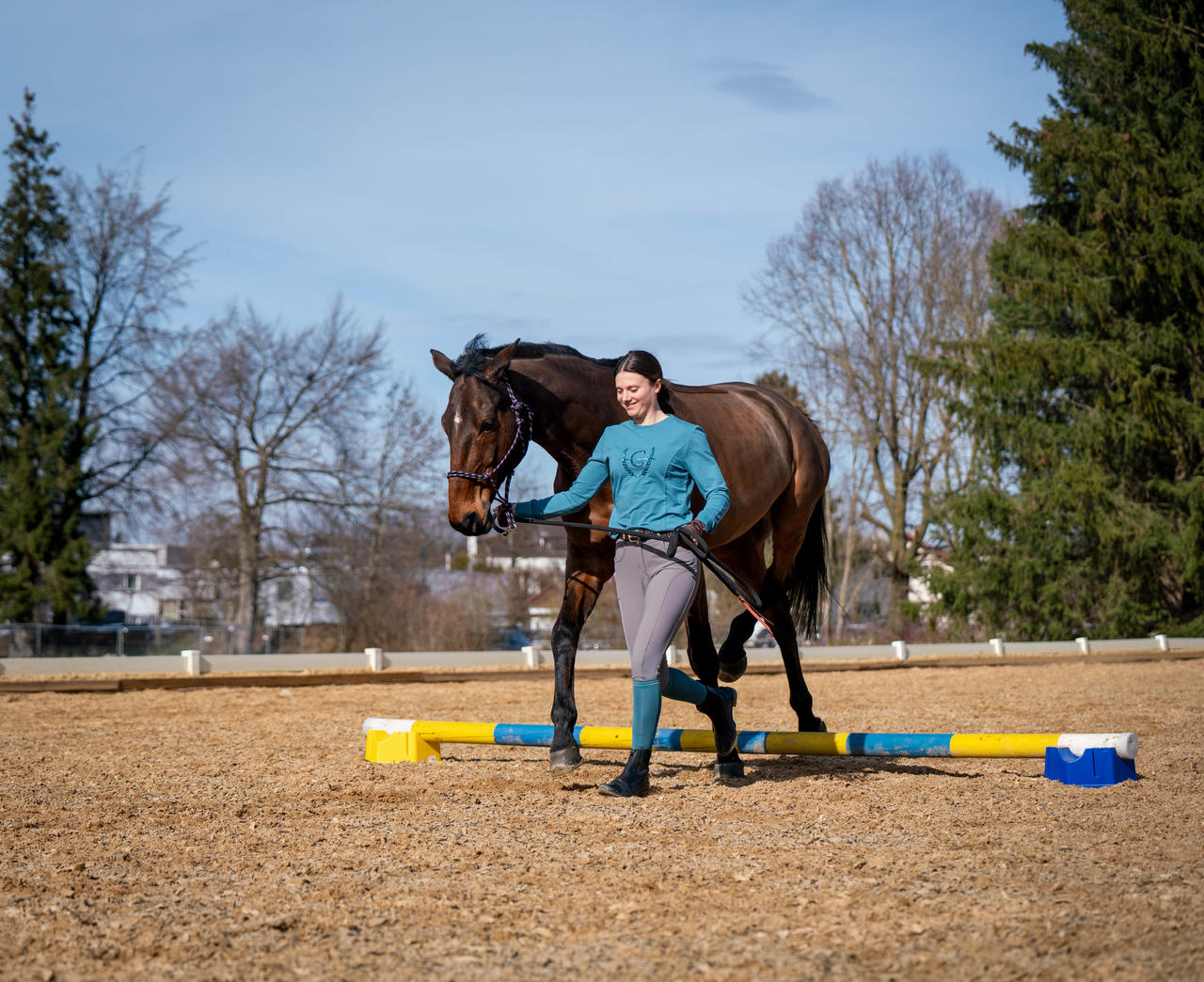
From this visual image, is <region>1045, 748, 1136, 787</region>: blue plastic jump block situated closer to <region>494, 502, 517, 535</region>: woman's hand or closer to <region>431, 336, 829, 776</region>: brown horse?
<region>431, 336, 829, 776</region>: brown horse

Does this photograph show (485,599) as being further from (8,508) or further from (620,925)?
(620,925)

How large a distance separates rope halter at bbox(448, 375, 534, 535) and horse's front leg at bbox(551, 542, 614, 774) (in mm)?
450

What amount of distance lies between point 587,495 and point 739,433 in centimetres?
147

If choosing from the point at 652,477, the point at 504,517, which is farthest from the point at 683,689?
the point at 504,517

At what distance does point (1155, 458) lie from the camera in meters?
21.5

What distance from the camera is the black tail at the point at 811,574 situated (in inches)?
284

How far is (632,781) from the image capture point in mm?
4770

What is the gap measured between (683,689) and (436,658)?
11.4 m

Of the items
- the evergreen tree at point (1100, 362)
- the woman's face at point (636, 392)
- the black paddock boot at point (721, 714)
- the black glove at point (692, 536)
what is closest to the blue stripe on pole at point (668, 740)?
the black paddock boot at point (721, 714)

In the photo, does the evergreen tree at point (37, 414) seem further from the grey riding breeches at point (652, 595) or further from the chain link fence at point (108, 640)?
the grey riding breeches at point (652, 595)

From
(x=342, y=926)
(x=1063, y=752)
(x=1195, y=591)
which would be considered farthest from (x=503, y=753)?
(x=1195, y=591)

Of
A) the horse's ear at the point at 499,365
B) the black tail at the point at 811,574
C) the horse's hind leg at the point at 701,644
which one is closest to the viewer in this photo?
the horse's ear at the point at 499,365

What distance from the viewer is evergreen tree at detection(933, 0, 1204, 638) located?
781 inches

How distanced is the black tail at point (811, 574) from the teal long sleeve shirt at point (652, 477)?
8.29ft
